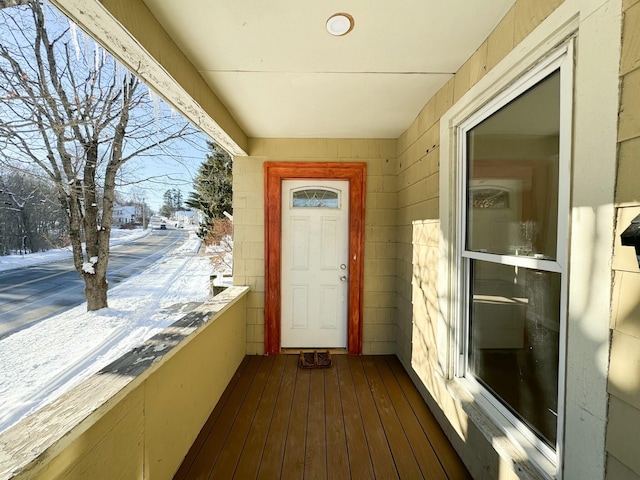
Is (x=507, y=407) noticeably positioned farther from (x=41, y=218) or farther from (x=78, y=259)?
(x=78, y=259)

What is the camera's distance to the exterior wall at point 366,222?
10.1 ft

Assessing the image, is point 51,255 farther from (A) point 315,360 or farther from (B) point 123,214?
(A) point 315,360

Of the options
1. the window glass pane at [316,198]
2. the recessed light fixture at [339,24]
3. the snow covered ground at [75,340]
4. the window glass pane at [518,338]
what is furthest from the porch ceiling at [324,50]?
the snow covered ground at [75,340]

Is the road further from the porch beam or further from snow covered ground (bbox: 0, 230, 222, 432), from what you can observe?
the porch beam

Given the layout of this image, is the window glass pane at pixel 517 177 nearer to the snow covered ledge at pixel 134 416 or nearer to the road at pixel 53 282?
the snow covered ledge at pixel 134 416

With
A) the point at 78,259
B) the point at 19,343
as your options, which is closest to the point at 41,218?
the point at 19,343

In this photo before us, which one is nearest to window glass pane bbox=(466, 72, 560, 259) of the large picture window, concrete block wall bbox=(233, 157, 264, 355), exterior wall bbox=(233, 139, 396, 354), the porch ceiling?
the large picture window

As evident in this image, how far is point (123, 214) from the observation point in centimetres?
400

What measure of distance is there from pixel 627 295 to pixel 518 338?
2.18 ft

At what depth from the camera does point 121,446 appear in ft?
3.75

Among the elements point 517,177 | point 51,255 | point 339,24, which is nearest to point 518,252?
point 517,177

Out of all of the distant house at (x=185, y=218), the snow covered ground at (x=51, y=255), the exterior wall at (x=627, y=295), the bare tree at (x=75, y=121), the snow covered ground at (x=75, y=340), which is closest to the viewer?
the exterior wall at (x=627, y=295)

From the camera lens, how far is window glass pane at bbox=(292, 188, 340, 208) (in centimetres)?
317

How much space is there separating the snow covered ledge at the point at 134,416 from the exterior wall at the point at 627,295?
5.47 ft
